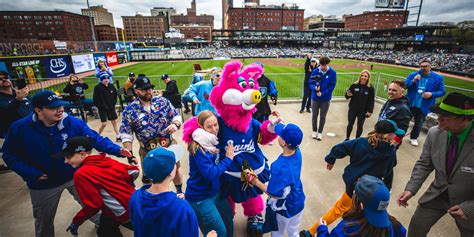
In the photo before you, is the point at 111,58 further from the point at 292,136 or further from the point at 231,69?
the point at 292,136

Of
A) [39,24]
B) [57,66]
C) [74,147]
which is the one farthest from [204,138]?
[39,24]

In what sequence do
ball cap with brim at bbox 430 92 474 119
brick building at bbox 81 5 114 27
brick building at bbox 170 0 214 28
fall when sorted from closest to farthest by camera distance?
ball cap with brim at bbox 430 92 474 119, brick building at bbox 81 5 114 27, brick building at bbox 170 0 214 28

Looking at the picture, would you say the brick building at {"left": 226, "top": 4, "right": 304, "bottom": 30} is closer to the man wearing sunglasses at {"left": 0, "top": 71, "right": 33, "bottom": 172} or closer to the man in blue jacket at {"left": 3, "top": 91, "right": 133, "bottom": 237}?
the man wearing sunglasses at {"left": 0, "top": 71, "right": 33, "bottom": 172}

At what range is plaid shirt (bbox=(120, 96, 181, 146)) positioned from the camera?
3492mm

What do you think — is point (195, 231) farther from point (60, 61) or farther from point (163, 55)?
point (163, 55)

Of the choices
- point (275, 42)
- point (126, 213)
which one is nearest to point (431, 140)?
point (126, 213)

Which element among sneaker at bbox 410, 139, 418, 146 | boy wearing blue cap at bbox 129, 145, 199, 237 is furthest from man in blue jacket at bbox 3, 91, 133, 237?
sneaker at bbox 410, 139, 418, 146

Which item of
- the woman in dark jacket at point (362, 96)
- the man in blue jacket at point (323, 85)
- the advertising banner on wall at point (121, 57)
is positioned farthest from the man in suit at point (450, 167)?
the advertising banner on wall at point (121, 57)

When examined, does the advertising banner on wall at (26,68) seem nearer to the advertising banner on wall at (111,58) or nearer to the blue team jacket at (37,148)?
the advertising banner on wall at (111,58)

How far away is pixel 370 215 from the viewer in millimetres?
1546

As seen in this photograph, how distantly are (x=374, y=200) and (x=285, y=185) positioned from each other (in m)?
0.85

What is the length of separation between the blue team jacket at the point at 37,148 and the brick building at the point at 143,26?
142 meters

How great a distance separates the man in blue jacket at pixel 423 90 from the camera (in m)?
5.61

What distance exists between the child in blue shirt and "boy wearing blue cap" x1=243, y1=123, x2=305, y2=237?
36cm
